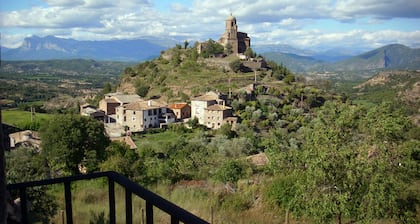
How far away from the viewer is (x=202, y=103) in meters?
38.0

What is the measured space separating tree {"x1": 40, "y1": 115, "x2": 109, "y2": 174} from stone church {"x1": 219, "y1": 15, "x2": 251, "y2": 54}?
133ft

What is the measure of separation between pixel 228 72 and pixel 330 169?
44103mm

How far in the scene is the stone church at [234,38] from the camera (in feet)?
176

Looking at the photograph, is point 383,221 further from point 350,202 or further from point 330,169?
point 330,169

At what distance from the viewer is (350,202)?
5.73 meters

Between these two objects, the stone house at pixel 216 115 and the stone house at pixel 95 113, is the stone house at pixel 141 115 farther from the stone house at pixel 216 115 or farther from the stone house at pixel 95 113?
the stone house at pixel 216 115

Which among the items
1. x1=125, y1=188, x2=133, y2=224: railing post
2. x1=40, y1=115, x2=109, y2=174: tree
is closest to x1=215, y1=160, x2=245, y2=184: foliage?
x1=40, y1=115, x2=109, y2=174: tree

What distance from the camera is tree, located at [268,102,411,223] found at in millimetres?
5508

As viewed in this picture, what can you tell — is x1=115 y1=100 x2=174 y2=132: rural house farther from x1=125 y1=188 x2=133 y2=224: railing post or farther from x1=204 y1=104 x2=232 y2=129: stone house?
x1=125 y1=188 x2=133 y2=224: railing post

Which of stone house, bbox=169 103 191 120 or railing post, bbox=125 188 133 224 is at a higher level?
railing post, bbox=125 188 133 224

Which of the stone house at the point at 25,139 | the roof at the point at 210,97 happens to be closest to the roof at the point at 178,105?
the roof at the point at 210,97

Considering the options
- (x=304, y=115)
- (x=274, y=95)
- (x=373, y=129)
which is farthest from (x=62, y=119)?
(x=274, y=95)

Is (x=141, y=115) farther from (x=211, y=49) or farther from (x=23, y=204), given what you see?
(x=23, y=204)

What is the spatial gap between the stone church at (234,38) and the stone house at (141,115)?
19400 mm
